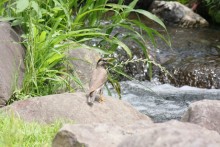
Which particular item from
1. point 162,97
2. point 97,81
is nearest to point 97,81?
point 97,81

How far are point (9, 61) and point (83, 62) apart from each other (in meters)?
0.91

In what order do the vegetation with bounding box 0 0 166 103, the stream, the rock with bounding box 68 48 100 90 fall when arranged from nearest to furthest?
the vegetation with bounding box 0 0 166 103 < the rock with bounding box 68 48 100 90 < the stream

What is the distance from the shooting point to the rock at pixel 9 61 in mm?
5902

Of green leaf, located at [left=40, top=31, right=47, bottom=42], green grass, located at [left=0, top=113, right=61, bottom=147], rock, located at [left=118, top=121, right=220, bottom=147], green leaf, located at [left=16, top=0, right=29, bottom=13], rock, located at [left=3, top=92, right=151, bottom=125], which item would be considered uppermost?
green leaf, located at [left=16, top=0, right=29, bottom=13]

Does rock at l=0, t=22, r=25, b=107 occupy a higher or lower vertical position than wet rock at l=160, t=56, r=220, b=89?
higher

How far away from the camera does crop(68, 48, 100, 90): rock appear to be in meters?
6.71

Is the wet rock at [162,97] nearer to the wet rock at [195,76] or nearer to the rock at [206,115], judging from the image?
the wet rock at [195,76]

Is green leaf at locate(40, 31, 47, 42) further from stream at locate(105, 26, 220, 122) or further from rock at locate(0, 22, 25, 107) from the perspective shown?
stream at locate(105, 26, 220, 122)

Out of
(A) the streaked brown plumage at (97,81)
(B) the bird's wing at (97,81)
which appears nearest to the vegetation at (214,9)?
(A) the streaked brown plumage at (97,81)

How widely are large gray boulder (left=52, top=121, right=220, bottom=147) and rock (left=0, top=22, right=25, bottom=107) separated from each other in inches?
93.4

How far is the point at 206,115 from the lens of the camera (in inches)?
171

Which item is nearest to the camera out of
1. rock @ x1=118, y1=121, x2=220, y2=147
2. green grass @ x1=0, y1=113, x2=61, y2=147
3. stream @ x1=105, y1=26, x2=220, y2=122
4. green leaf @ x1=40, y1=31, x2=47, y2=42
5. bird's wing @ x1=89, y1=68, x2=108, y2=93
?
rock @ x1=118, y1=121, x2=220, y2=147

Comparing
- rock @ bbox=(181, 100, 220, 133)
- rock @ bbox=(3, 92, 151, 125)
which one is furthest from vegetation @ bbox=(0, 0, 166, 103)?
rock @ bbox=(181, 100, 220, 133)

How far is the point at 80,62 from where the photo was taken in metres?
6.83
